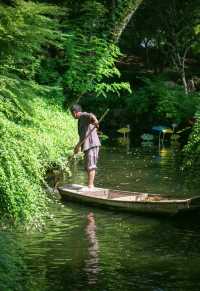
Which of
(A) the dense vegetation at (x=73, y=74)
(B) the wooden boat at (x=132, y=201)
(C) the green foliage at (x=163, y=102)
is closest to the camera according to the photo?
(A) the dense vegetation at (x=73, y=74)

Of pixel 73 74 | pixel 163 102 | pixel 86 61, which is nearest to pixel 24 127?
pixel 73 74

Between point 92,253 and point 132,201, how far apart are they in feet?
11.7

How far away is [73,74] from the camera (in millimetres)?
26828

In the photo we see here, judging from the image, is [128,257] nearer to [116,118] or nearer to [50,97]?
[50,97]

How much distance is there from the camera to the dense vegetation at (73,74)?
11000 mm

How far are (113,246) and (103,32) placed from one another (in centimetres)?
1739

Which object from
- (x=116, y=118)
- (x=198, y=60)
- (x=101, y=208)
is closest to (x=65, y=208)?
(x=101, y=208)

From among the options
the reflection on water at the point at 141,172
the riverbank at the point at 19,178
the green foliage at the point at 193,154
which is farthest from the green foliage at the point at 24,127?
the green foliage at the point at 193,154

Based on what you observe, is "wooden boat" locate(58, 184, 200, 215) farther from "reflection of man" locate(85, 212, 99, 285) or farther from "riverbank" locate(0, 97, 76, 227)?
"riverbank" locate(0, 97, 76, 227)

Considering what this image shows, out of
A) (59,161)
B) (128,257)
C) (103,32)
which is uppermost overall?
(103,32)

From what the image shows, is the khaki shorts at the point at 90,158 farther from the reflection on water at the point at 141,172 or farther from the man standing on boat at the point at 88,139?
the reflection on water at the point at 141,172

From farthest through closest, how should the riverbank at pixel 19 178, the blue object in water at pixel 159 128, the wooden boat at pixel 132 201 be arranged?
the blue object in water at pixel 159 128, the wooden boat at pixel 132 201, the riverbank at pixel 19 178

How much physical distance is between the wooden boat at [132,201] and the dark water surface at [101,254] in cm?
23

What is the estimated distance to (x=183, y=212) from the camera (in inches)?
575
